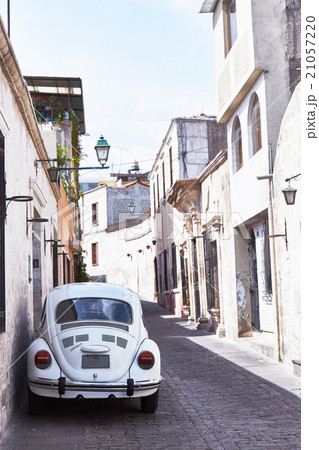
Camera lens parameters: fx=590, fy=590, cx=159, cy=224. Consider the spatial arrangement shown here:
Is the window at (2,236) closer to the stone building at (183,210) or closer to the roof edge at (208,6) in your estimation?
the roof edge at (208,6)

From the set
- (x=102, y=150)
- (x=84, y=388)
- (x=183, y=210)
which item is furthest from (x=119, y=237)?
(x=84, y=388)

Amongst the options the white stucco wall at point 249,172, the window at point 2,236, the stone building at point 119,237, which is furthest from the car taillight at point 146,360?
the stone building at point 119,237

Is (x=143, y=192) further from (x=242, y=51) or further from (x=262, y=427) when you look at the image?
(x=262, y=427)

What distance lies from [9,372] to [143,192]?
3923 cm

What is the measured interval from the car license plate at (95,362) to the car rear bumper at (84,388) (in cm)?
20

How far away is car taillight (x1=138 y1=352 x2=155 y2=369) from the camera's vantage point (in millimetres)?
6824

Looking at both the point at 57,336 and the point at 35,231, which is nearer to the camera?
the point at 57,336

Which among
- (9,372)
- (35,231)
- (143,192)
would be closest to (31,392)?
(9,372)

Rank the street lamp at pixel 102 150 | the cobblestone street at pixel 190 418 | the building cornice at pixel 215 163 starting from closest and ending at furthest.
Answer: the cobblestone street at pixel 190 418 → the street lamp at pixel 102 150 → the building cornice at pixel 215 163

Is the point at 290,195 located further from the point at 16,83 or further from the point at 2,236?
the point at 2,236

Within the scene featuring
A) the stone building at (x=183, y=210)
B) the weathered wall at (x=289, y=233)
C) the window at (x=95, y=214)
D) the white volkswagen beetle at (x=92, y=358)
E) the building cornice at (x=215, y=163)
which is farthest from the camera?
the window at (x=95, y=214)

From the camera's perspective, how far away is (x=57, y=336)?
7062 millimetres

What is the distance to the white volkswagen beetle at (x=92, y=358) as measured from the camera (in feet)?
21.6

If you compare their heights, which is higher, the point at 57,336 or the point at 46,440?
the point at 57,336
